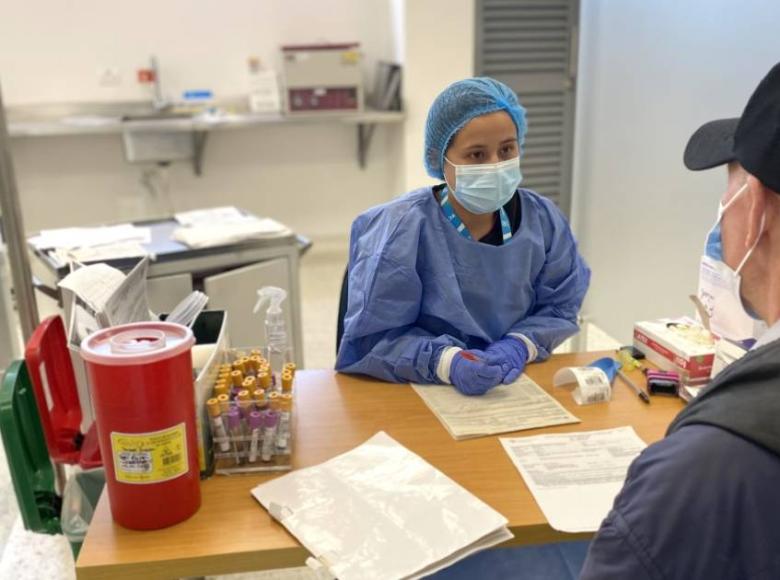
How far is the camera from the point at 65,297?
6.30 feet

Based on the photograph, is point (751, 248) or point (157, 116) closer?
point (751, 248)

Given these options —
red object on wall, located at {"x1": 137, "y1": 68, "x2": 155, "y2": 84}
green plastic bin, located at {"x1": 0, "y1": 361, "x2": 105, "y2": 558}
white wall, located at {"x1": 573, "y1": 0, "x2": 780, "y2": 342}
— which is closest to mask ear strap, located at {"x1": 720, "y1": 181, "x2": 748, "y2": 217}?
green plastic bin, located at {"x1": 0, "y1": 361, "x2": 105, "y2": 558}

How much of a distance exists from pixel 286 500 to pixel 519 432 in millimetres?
436

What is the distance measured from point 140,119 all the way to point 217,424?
338 cm

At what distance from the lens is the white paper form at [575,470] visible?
3.40 ft

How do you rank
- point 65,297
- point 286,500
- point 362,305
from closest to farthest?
point 286,500, point 362,305, point 65,297

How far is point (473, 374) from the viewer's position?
1354mm

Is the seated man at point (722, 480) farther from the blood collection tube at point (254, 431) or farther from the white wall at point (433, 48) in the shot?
the white wall at point (433, 48)

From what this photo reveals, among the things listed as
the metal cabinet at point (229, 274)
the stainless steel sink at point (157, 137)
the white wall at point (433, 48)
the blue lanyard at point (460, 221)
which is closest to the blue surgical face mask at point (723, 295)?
the blue lanyard at point (460, 221)

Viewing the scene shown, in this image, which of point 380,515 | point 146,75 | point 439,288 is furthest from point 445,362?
point 146,75

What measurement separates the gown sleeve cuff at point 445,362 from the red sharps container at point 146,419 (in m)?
0.54

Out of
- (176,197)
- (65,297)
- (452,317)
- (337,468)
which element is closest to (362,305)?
(452,317)

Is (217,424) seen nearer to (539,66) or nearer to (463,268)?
(463,268)

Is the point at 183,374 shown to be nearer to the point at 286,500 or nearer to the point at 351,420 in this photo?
the point at 286,500
